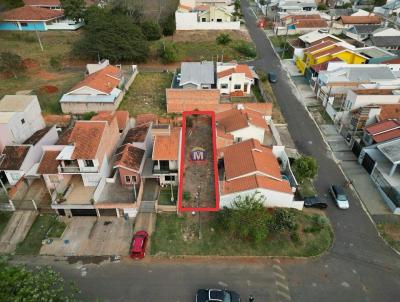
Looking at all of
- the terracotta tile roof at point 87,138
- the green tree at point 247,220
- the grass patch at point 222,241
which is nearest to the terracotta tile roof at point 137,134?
the terracotta tile roof at point 87,138

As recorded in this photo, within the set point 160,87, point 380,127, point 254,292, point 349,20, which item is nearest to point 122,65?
point 160,87

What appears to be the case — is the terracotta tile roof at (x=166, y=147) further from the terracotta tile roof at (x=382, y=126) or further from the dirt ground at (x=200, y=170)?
the terracotta tile roof at (x=382, y=126)

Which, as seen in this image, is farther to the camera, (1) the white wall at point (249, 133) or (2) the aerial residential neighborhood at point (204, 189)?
(1) the white wall at point (249, 133)

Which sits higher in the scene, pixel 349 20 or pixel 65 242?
pixel 349 20

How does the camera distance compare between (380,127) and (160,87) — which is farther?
(160,87)

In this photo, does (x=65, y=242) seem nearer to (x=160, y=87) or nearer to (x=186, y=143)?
(x=186, y=143)

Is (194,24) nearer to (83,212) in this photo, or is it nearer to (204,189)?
(204,189)

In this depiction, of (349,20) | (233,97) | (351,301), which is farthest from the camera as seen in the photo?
(349,20)
